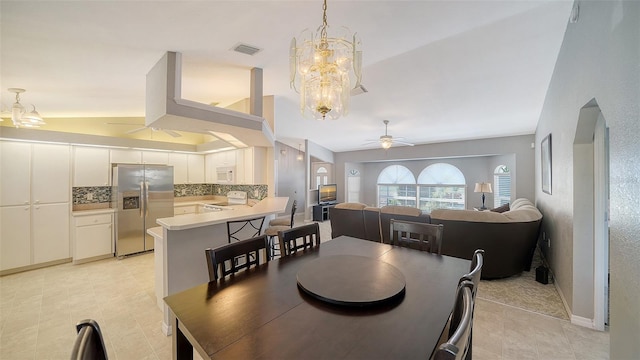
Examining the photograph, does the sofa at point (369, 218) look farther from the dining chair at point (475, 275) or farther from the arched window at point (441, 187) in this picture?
the arched window at point (441, 187)

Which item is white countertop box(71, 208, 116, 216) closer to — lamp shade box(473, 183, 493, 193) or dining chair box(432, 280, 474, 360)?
dining chair box(432, 280, 474, 360)

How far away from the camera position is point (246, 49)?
235 centimetres

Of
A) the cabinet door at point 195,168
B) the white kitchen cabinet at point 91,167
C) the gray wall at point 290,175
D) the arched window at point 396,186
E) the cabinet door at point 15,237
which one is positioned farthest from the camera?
the arched window at point 396,186

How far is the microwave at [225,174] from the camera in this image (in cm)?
512

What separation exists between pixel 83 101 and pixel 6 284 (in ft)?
8.62

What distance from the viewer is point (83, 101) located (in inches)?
126

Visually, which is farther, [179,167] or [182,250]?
[179,167]

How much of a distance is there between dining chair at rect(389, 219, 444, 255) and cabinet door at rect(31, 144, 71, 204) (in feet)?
17.2

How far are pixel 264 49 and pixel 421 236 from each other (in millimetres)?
2350

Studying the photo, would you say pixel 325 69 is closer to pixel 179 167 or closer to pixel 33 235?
pixel 179 167

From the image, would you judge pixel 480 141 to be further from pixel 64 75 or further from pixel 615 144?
pixel 64 75

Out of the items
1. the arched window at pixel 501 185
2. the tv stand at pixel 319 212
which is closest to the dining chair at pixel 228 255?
the tv stand at pixel 319 212

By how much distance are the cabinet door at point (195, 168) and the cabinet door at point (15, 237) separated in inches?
98.1

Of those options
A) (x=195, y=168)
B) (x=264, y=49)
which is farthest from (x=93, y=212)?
(x=264, y=49)
